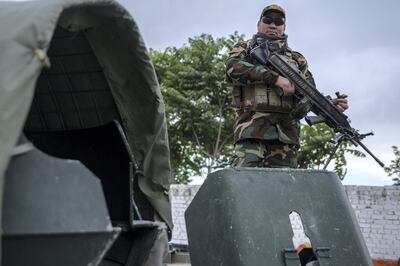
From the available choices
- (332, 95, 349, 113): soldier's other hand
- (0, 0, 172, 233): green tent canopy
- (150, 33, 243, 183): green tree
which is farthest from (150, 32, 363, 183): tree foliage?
(0, 0, 172, 233): green tent canopy

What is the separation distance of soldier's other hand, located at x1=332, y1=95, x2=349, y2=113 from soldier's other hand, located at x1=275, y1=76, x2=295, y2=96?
44 cm

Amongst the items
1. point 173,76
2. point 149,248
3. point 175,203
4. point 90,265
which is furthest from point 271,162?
point 173,76

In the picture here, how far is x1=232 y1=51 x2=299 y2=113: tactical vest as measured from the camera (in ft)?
13.0

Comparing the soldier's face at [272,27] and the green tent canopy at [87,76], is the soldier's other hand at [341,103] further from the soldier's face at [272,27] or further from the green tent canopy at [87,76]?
the green tent canopy at [87,76]

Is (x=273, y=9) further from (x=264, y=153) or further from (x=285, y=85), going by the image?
(x=264, y=153)

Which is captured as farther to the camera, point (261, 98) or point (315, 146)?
point (315, 146)

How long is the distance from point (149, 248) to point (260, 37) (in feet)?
6.56

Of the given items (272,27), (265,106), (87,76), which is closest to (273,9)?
(272,27)

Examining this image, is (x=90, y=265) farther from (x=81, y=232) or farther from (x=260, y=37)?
(x=260, y=37)

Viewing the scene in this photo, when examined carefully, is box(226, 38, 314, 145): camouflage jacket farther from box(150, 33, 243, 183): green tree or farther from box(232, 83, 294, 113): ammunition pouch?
box(150, 33, 243, 183): green tree

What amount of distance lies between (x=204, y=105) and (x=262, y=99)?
1169cm

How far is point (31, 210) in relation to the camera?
5.04 feet

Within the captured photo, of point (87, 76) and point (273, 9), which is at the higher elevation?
point (273, 9)

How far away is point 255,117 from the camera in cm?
401
